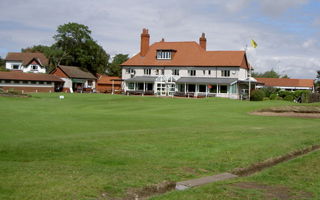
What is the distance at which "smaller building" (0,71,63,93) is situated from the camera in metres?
78.8

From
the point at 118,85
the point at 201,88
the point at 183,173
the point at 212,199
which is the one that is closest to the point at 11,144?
the point at 183,173

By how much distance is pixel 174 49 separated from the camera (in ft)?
266

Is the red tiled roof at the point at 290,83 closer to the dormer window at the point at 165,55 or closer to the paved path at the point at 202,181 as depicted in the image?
the dormer window at the point at 165,55

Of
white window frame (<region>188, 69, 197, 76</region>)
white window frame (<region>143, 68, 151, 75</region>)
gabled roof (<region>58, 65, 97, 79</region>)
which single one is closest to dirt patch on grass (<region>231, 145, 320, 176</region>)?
white window frame (<region>188, 69, 197, 76</region>)

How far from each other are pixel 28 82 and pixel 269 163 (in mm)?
76310

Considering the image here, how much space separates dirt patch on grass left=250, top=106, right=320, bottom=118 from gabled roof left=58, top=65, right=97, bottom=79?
65508 mm

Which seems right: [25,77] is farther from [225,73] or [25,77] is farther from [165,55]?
[225,73]

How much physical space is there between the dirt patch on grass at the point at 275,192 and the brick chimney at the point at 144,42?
A: 73.0 meters

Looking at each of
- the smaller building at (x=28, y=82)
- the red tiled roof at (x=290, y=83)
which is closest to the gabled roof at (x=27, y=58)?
the smaller building at (x=28, y=82)

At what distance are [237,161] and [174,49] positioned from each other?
69848 mm

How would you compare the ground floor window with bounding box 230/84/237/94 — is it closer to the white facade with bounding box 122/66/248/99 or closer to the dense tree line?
the white facade with bounding box 122/66/248/99

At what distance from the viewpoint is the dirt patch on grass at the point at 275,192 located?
323 inches

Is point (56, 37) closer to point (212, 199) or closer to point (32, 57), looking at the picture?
point (32, 57)

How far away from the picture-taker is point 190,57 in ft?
254
